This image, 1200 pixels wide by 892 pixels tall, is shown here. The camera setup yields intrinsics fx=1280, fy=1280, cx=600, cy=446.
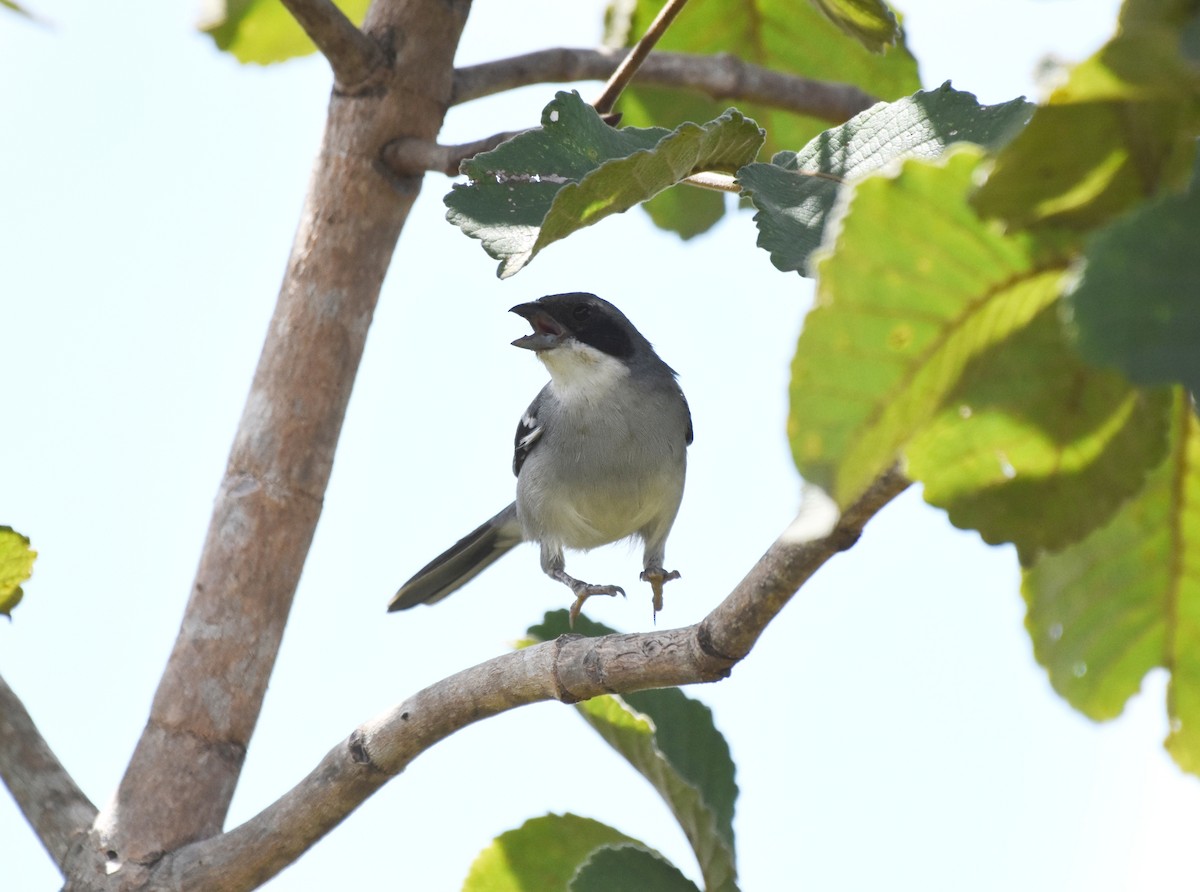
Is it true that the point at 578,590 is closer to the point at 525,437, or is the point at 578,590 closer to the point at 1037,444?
the point at 525,437

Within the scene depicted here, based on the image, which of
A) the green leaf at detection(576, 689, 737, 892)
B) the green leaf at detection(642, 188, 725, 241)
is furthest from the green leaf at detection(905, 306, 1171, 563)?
the green leaf at detection(642, 188, 725, 241)

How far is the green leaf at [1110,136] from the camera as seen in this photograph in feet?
2.84

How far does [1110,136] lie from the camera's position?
0.92 m

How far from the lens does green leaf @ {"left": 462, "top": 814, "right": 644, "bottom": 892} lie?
8.46 ft

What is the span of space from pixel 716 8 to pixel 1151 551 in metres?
4.20

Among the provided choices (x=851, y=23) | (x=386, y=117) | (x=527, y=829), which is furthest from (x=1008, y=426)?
(x=386, y=117)

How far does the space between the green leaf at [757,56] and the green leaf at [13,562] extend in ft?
10.5

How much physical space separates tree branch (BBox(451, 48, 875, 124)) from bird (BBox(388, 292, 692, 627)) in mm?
1584

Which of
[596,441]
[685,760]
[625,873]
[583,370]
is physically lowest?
[625,873]

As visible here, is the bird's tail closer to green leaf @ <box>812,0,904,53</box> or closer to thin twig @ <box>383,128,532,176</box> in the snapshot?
thin twig @ <box>383,128,532,176</box>

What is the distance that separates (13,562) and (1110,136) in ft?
7.24

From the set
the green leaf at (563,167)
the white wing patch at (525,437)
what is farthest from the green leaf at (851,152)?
the white wing patch at (525,437)

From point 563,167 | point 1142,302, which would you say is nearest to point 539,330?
point 563,167

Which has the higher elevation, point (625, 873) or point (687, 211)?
point (687, 211)
